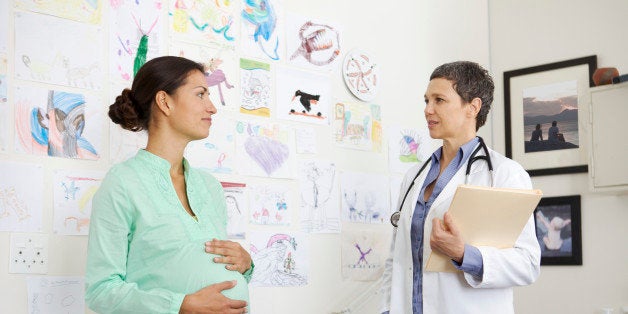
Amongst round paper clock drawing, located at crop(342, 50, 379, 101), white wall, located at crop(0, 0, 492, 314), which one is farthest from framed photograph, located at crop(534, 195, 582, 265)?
round paper clock drawing, located at crop(342, 50, 379, 101)

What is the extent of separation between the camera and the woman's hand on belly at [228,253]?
183 centimetres

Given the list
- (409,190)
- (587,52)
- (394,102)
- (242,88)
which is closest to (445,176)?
(409,190)

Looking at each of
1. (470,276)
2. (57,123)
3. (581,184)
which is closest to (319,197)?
(470,276)

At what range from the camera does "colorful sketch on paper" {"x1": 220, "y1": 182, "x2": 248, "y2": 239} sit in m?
2.52

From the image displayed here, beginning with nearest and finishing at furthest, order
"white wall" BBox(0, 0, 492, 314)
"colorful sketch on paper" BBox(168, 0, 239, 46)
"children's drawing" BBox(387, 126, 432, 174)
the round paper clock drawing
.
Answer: "white wall" BBox(0, 0, 492, 314) → "colorful sketch on paper" BBox(168, 0, 239, 46) → the round paper clock drawing → "children's drawing" BBox(387, 126, 432, 174)

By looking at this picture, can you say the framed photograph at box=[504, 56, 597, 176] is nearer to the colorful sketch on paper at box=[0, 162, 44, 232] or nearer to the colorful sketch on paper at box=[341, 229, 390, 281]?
the colorful sketch on paper at box=[341, 229, 390, 281]

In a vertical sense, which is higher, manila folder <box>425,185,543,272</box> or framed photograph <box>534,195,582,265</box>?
manila folder <box>425,185,543,272</box>

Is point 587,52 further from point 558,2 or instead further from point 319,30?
point 319,30

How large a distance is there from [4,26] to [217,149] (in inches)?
30.2

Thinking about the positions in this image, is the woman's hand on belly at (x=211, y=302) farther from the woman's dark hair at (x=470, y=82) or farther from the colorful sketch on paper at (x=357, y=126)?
the colorful sketch on paper at (x=357, y=126)

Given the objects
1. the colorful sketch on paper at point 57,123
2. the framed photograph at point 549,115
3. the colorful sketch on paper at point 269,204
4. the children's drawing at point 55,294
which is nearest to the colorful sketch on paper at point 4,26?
the colorful sketch on paper at point 57,123

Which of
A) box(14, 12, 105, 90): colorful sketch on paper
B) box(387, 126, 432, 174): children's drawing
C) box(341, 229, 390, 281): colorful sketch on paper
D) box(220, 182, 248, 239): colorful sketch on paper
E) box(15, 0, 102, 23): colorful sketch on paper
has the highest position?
box(15, 0, 102, 23): colorful sketch on paper

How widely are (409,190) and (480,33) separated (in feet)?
5.60

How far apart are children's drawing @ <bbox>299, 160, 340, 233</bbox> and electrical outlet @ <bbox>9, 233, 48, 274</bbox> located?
3.24 ft
